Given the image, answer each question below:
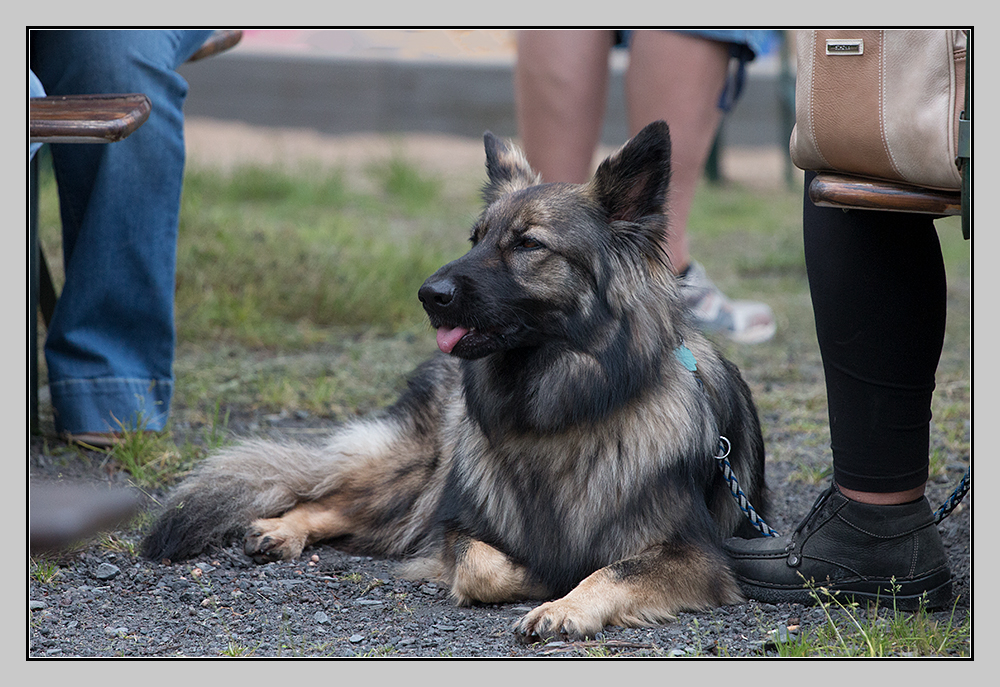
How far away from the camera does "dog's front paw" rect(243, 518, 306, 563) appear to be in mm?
2898

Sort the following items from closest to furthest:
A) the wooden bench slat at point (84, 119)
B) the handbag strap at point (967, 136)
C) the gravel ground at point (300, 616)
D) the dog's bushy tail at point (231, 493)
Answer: the handbag strap at point (967, 136)
the gravel ground at point (300, 616)
the wooden bench slat at point (84, 119)
the dog's bushy tail at point (231, 493)

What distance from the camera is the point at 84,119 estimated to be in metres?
2.66

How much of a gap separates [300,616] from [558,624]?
691mm

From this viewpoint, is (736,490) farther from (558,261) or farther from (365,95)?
Result: (365,95)

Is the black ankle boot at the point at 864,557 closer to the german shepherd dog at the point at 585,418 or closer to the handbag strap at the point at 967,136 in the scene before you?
the german shepherd dog at the point at 585,418

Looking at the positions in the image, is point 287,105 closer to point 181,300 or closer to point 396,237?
point 396,237

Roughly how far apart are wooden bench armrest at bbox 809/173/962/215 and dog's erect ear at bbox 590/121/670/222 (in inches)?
20.5

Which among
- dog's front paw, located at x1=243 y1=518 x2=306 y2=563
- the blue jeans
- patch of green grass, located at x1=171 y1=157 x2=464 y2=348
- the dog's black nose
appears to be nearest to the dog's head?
the dog's black nose

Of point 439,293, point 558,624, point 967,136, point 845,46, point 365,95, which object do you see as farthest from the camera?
point 365,95

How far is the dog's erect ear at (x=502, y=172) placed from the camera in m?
2.92

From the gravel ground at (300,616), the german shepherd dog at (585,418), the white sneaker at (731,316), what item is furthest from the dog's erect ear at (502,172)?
the white sneaker at (731,316)

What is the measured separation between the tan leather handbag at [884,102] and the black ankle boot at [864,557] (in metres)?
0.90

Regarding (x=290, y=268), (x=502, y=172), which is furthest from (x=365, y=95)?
(x=502, y=172)

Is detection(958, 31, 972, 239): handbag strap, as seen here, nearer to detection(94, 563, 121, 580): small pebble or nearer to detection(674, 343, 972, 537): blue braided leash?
detection(674, 343, 972, 537): blue braided leash
